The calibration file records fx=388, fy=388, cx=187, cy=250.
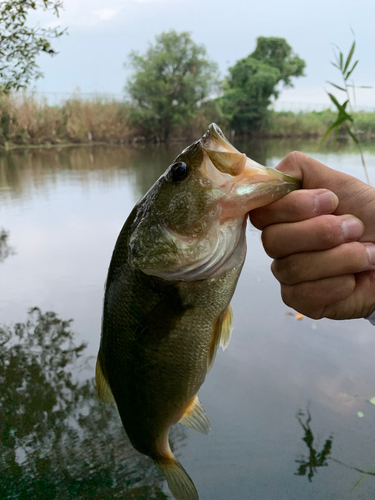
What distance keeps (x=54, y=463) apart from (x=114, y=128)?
2697 centimetres

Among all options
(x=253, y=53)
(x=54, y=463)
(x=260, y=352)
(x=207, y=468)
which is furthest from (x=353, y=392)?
(x=253, y=53)

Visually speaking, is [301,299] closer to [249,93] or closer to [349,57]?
[349,57]

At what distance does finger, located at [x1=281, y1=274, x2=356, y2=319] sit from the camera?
136 cm

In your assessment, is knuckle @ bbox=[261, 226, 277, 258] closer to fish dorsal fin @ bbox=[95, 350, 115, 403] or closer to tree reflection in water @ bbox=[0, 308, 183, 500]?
fish dorsal fin @ bbox=[95, 350, 115, 403]

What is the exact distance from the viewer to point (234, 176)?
1127 millimetres

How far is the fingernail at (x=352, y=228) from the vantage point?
1242mm

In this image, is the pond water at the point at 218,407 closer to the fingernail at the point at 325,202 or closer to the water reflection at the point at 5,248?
the water reflection at the point at 5,248

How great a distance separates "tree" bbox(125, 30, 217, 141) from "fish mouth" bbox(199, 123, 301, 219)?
31713 mm

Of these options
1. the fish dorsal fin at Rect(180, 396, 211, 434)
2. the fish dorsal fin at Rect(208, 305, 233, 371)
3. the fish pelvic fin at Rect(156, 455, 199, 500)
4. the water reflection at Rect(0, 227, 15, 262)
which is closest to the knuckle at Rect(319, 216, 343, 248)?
the fish dorsal fin at Rect(208, 305, 233, 371)

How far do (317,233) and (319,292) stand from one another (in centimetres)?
25

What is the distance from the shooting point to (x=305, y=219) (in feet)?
4.09

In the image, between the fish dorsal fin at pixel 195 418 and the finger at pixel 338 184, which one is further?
the fish dorsal fin at pixel 195 418

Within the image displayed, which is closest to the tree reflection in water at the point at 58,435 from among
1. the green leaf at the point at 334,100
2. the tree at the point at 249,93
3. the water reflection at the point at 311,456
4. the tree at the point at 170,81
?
the water reflection at the point at 311,456

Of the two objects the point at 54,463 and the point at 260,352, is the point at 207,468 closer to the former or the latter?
the point at 54,463
